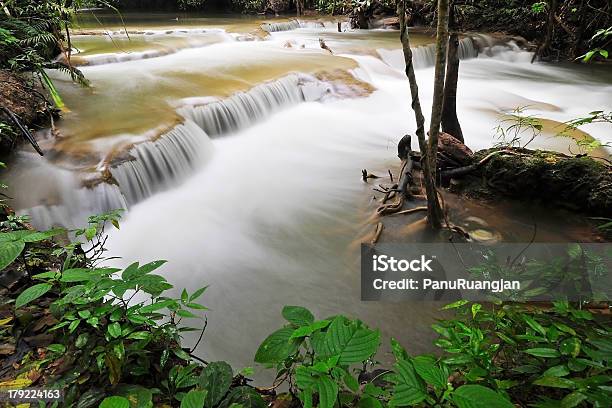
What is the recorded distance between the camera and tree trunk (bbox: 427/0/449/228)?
289cm

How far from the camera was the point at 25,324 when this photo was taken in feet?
5.92

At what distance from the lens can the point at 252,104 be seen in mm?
7320

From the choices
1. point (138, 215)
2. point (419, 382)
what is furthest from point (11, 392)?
point (138, 215)

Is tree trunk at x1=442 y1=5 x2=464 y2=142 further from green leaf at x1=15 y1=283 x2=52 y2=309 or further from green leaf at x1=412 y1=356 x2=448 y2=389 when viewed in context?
green leaf at x1=15 y1=283 x2=52 y2=309

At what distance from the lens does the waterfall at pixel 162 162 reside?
4633 mm

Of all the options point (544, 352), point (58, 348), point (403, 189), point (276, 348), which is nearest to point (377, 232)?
point (403, 189)

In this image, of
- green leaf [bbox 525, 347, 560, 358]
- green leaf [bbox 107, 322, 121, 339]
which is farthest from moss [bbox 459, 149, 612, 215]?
green leaf [bbox 107, 322, 121, 339]

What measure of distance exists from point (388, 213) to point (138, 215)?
3007 mm

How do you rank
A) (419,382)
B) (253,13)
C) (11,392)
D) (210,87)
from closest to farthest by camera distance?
(419,382) → (11,392) → (210,87) → (253,13)

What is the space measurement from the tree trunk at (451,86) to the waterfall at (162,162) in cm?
363

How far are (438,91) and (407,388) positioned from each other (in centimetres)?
269

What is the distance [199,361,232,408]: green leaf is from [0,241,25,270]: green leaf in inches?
35.2

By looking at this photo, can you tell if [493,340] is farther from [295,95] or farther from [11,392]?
[295,95]

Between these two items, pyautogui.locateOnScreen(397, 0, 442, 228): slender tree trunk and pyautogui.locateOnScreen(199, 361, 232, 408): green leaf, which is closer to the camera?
pyautogui.locateOnScreen(199, 361, 232, 408): green leaf
